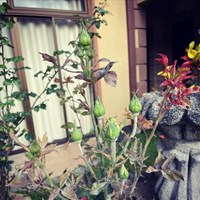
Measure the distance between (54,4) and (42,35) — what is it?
426 millimetres

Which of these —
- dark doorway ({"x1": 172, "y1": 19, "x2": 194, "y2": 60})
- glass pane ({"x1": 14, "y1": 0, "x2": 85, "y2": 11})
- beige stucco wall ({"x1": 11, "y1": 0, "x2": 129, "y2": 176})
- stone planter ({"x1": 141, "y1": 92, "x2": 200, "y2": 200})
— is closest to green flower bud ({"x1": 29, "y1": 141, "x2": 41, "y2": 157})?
stone planter ({"x1": 141, "y1": 92, "x2": 200, "y2": 200})

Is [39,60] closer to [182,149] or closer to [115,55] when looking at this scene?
[115,55]

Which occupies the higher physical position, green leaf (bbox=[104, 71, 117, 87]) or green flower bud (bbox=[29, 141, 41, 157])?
green leaf (bbox=[104, 71, 117, 87])

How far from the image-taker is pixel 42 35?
8.49 feet

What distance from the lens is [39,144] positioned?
80 cm

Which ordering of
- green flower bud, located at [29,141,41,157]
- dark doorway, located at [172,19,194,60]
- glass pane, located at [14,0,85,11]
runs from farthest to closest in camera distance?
1. dark doorway, located at [172,19,194,60]
2. glass pane, located at [14,0,85,11]
3. green flower bud, located at [29,141,41,157]

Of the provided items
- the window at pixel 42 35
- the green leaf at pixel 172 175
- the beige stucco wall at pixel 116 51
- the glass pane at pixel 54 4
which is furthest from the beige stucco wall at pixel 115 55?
the green leaf at pixel 172 175

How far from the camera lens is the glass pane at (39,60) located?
8.20 ft

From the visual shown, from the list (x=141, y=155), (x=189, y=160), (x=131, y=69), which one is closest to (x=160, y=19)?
(x=131, y=69)

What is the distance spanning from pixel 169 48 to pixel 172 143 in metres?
3.42

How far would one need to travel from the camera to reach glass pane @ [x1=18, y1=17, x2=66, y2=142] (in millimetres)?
2500

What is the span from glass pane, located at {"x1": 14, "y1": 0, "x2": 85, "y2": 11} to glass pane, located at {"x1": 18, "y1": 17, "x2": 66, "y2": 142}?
160 mm

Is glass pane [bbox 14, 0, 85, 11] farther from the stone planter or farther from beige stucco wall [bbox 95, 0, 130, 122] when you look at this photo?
the stone planter

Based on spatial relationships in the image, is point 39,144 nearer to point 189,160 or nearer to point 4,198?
point 4,198
